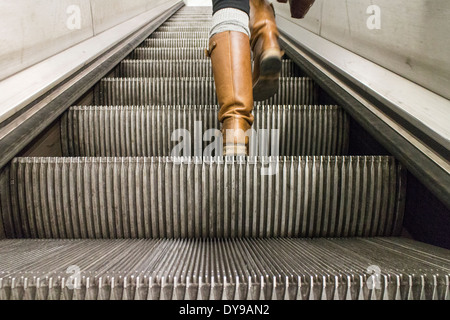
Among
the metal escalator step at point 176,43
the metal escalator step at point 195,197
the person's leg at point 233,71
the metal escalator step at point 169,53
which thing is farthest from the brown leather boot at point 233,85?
the metal escalator step at point 176,43

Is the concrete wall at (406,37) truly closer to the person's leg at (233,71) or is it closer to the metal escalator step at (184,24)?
the person's leg at (233,71)

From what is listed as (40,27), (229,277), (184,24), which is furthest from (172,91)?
(184,24)

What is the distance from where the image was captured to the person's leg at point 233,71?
4.53ft

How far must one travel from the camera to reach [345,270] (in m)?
0.82

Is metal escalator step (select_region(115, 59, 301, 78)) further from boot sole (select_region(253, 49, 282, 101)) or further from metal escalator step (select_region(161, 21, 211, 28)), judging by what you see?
metal escalator step (select_region(161, 21, 211, 28))

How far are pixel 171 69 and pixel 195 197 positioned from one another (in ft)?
5.27

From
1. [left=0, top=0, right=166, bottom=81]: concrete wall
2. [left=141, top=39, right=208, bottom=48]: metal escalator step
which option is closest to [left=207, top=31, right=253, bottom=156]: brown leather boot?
[left=0, top=0, right=166, bottom=81]: concrete wall

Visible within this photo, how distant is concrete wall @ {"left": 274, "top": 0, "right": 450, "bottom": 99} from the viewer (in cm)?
125

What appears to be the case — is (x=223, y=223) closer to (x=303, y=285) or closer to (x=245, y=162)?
(x=245, y=162)

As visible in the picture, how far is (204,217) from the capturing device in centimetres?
121

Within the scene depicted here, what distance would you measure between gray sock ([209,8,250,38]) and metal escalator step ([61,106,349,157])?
1.43 feet

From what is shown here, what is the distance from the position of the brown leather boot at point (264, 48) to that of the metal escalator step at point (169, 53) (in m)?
1.41
